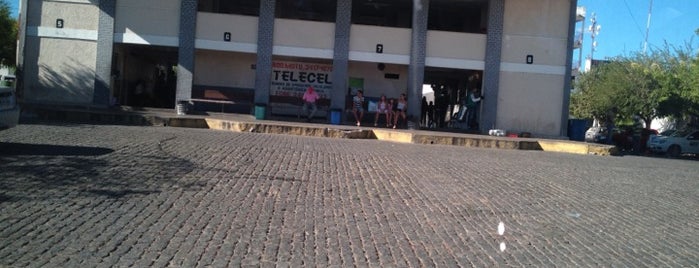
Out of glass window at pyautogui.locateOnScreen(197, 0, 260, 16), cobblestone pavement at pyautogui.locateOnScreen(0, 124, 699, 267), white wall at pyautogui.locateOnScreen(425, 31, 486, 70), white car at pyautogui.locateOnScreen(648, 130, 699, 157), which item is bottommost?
cobblestone pavement at pyautogui.locateOnScreen(0, 124, 699, 267)

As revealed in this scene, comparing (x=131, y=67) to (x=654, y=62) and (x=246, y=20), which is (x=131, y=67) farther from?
(x=654, y=62)

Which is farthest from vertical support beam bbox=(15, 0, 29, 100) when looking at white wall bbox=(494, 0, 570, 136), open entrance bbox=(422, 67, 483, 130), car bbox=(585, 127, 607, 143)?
car bbox=(585, 127, 607, 143)

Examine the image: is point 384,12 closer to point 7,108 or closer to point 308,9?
point 308,9

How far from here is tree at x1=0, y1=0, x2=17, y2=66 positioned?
30.2m

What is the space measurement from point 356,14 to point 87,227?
2519 centimetres

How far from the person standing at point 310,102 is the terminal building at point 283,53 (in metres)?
0.79

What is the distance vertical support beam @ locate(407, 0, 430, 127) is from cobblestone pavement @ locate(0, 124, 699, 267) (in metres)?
13.6

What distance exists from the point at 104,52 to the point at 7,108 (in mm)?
15138

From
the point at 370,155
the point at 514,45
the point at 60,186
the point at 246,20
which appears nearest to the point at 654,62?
the point at 514,45

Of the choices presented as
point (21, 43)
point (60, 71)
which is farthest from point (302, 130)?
point (21, 43)

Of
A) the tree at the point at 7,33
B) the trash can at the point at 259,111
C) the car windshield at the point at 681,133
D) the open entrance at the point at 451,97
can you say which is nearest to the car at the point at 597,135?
the car windshield at the point at 681,133

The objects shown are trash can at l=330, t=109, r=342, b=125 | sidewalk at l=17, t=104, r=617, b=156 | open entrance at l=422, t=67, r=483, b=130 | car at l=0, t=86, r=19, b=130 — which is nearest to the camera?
car at l=0, t=86, r=19, b=130

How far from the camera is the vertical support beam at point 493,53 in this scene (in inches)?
1025

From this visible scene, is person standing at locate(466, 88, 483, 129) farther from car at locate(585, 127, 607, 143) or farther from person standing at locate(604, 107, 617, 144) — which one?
car at locate(585, 127, 607, 143)
